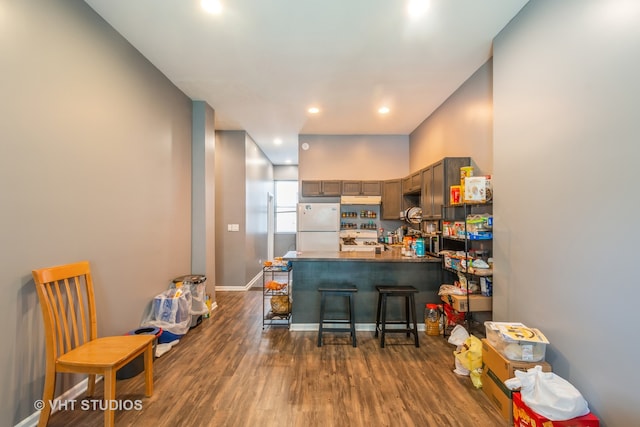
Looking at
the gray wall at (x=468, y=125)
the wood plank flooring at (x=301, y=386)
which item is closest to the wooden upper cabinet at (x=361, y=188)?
the gray wall at (x=468, y=125)

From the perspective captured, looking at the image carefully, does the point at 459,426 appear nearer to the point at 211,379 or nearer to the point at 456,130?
the point at 211,379

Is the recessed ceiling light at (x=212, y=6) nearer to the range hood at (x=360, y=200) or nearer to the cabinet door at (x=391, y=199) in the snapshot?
the range hood at (x=360, y=200)

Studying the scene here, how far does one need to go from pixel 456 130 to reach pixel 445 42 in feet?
4.08

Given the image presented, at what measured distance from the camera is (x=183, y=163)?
3.53m

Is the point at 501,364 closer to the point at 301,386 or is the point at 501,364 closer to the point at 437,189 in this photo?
the point at 301,386

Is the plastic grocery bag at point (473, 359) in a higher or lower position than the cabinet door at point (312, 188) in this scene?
lower

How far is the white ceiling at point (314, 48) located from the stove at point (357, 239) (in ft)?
7.67

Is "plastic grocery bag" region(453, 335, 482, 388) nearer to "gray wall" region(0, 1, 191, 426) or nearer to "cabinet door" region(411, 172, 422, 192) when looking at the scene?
"cabinet door" region(411, 172, 422, 192)

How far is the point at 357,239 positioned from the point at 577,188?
373cm

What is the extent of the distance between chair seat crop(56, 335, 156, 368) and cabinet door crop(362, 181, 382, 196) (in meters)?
4.05

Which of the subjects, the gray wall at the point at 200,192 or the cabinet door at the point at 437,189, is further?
the gray wall at the point at 200,192

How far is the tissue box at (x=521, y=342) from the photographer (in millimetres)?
1786

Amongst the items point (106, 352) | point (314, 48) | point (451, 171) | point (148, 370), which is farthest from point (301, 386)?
point (314, 48)

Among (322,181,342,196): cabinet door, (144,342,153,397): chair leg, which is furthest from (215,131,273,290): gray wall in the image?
(144,342,153,397): chair leg
